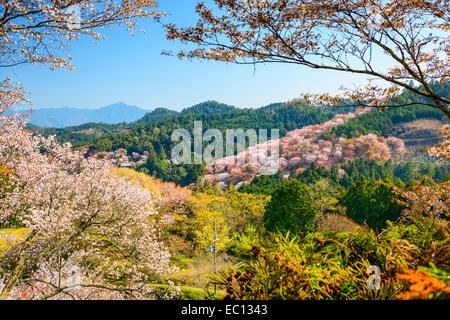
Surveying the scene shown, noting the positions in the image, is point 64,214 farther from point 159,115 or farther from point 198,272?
point 159,115

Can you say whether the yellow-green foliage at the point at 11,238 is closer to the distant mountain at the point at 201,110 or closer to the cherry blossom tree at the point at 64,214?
the cherry blossom tree at the point at 64,214

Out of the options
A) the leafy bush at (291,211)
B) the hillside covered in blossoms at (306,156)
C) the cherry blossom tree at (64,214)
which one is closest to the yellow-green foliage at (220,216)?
the leafy bush at (291,211)

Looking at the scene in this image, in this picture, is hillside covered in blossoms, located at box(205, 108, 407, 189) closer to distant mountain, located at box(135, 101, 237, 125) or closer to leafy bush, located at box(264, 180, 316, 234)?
leafy bush, located at box(264, 180, 316, 234)

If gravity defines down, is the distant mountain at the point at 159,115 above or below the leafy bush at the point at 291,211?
above

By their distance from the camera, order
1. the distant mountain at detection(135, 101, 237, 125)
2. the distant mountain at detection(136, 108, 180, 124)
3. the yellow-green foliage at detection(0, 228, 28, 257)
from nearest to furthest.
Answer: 1. the yellow-green foliage at detection(0, 228, 28, 257)
2. the distant mountain at detection(136, 108, 180, 124)
3. the distant mountain at detection(135, 101, 237, 125)

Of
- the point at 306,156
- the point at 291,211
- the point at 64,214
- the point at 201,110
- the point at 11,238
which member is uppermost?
the point at 201,110

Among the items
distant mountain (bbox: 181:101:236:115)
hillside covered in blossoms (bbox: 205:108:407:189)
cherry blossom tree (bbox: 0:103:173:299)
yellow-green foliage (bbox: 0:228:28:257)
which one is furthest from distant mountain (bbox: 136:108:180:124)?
cherry blossom tree (bbox: 0:103:173:299)

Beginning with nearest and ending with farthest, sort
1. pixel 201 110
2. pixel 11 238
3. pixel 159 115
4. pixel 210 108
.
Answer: pixel 11 238
pixel 210 108
pixel 201 110
pixel 159 115

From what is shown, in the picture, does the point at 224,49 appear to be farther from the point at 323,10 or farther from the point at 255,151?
the point at 255,151

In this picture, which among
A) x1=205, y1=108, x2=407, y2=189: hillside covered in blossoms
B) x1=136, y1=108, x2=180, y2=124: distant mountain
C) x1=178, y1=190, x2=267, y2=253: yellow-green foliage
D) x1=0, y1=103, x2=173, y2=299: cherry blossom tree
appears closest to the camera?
x1=0, y1=103, x2=173, y2=299: cherry blossom tree

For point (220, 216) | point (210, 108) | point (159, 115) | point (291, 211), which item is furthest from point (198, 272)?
point (159, 115)

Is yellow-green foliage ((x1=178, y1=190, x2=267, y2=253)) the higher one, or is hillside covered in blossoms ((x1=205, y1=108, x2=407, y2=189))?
hillside covered in blossoms ((x1=205, y1=108, x2=407, y2=189))

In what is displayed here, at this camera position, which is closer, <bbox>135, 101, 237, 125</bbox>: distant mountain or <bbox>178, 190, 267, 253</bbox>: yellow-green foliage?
<bbox>178, 190, 267, 253</bbox>: yellow-green foliage

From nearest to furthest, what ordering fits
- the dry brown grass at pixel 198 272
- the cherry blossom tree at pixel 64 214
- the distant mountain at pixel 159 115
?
the cherry blossom tree at pixel 64 214, the dry brown grass at pixel 198 272, the distant mountain at pixel 159 115
